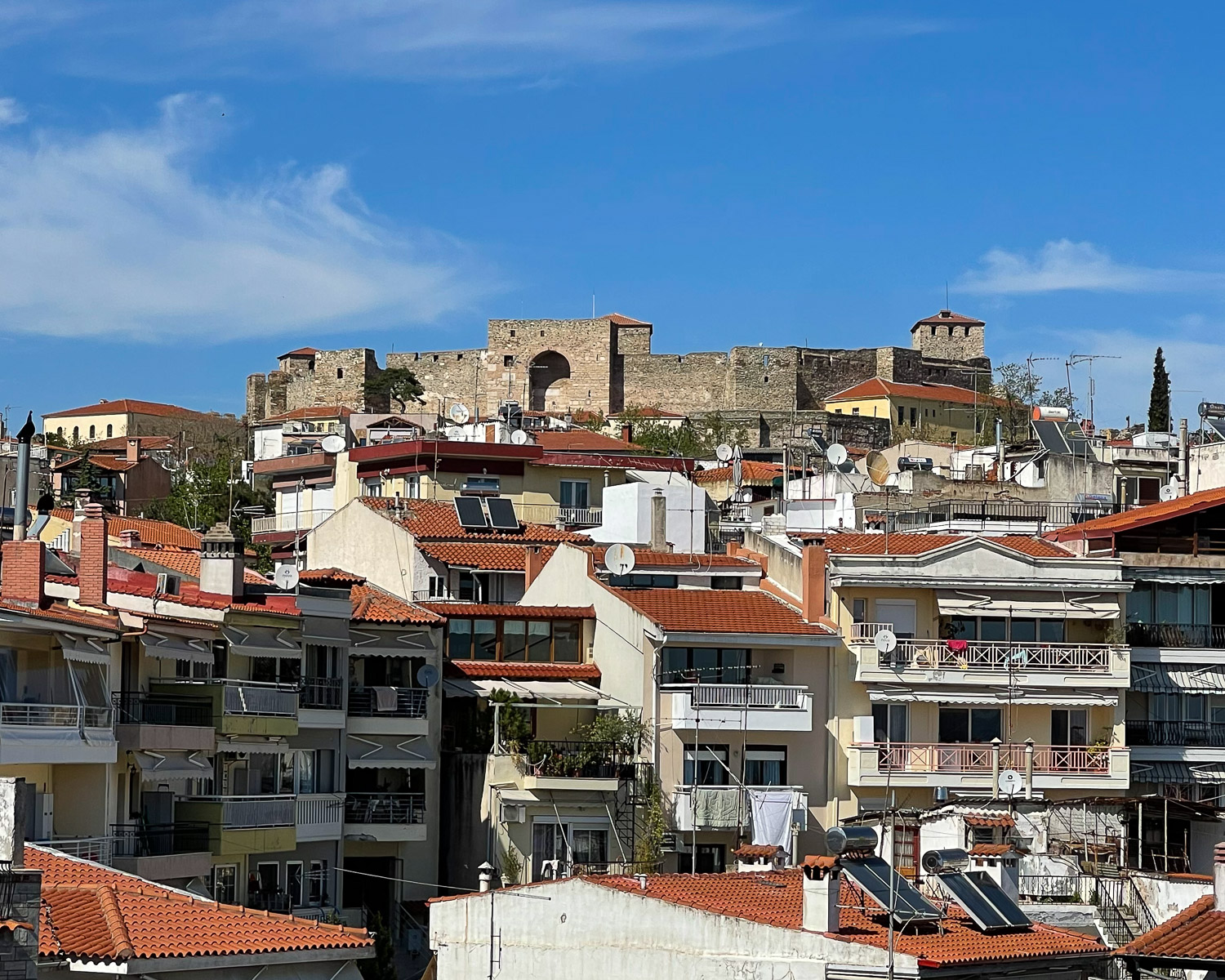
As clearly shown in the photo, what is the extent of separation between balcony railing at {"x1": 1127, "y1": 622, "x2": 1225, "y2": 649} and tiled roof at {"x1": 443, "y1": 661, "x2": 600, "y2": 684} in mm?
9156

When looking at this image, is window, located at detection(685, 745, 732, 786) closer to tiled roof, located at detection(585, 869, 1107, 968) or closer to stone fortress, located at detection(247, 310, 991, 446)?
tiled roof, located at detection(585, 869, 1107, 968)

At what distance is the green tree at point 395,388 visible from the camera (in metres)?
116

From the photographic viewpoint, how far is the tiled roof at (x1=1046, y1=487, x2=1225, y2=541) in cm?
4344

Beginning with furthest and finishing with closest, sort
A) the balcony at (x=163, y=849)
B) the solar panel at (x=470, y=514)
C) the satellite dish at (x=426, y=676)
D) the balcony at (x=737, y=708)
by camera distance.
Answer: the solar panel at (x=470, y=514), the balcony at (x=737, y=708), the satellite dish at (x=426, y=676), the balcony at (x=163, y=849)

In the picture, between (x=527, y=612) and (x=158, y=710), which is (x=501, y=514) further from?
(x=158, y=710)

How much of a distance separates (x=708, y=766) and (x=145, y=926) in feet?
64.0

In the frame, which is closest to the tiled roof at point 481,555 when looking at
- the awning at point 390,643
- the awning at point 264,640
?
the awning at point 390,643

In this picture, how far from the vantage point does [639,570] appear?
42625 millimetres

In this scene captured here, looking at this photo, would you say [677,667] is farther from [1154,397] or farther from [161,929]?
[1154,397]

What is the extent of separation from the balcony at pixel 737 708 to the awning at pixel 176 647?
8934mm

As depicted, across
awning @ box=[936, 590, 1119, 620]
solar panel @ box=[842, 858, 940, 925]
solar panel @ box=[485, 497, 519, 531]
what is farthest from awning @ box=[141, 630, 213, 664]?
solar panel @ box=[485, 497, 519, 531]

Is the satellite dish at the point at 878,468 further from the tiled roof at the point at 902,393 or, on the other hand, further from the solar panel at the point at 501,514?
the tiled roof at the point at 902,393

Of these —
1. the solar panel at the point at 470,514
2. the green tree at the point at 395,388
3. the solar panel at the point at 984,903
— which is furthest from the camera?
the green tree at the point at 395,388

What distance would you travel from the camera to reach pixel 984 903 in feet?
77.5
